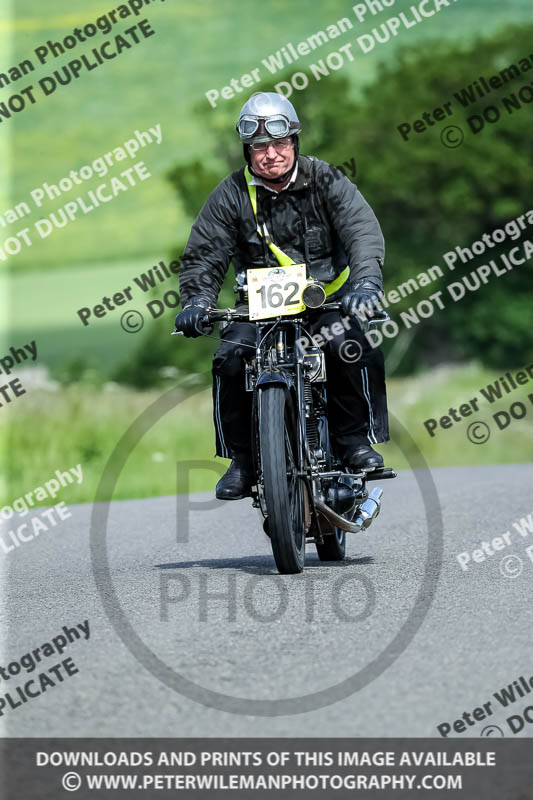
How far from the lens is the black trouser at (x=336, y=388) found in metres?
7.04

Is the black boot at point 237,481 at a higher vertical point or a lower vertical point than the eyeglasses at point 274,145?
lower

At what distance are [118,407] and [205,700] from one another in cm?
1433

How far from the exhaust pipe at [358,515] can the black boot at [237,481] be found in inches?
16.0

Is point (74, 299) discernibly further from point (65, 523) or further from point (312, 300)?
point (312, 300)

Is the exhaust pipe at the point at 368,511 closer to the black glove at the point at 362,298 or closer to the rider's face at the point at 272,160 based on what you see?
the black glove at the point at 362,298

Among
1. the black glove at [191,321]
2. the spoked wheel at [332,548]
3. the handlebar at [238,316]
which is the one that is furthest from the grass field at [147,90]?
the handlebar at [238,316]

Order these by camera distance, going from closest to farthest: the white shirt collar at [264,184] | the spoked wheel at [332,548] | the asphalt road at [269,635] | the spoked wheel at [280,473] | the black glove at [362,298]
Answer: the asphalt road at [269,635]
the spoked wheel at [280,473]
the black glove at [362,298]
the white shirt collar at [264,184]
the spoked wheel at [332,548]

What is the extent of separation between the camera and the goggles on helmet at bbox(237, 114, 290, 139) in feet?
22.9

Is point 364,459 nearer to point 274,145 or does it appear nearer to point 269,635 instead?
point 274,145

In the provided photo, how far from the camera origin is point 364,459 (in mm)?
7211

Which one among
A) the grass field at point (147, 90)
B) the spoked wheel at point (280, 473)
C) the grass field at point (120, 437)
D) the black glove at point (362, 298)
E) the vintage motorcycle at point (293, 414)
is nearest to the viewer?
the spoked wheel at point (280, 473)

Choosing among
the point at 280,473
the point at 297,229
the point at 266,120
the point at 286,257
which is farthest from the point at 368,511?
the point at 266,120

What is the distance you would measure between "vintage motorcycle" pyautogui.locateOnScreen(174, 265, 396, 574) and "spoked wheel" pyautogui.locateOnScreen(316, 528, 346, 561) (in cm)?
31

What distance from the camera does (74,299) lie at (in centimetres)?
5716
